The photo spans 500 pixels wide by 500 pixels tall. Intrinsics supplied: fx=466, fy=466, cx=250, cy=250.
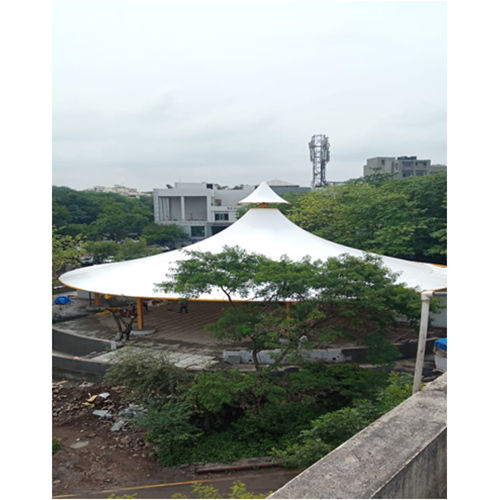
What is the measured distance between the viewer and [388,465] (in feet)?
7.64

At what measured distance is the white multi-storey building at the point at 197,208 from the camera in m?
42.2

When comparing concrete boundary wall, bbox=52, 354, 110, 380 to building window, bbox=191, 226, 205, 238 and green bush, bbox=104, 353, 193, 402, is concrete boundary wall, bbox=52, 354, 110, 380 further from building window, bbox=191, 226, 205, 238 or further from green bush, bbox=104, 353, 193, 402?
building window, bbox=191, 226, 205, 238

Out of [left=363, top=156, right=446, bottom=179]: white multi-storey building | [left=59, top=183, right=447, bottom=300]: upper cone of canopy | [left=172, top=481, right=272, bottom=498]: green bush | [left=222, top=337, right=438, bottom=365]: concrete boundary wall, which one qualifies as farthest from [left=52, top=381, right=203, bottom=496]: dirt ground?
[left=363, top=156, right=446, bottom=179]: white multi-storey building

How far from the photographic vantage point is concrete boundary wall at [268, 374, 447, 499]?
2.19m

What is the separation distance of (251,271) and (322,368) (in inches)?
92.6

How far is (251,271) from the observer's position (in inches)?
370

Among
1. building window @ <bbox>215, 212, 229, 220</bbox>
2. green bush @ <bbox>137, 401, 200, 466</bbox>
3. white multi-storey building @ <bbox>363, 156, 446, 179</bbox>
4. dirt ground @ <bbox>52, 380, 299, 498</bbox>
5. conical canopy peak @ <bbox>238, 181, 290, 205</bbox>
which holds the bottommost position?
dirt ground @ <bbox>52, 380, 299, 498</bbox>

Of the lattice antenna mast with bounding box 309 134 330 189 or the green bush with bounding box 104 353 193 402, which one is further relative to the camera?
the lattice antenna mast with bounding box 309 134 330 189

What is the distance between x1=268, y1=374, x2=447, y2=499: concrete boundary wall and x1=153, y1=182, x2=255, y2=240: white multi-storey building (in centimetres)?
3900

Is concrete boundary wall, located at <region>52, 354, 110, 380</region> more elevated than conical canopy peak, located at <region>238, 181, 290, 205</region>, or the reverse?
conical canopy peak, located at <region>238, 181, 290, 205</region>

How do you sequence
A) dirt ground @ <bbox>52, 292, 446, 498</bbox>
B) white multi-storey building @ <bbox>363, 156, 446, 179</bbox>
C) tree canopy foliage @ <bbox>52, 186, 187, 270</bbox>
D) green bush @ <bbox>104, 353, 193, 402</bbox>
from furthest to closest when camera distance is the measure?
white multi-storey building @ <bbox>363, 156, 446, 179</bbox>, tree canopy foliage @ <bbox>52, 186, 187, 270</bbox>, green bush @ <bbox>104, 353, 193, 402</bbox>, dirt ground @ <bbox>52, 292, 446, 498</bbox>

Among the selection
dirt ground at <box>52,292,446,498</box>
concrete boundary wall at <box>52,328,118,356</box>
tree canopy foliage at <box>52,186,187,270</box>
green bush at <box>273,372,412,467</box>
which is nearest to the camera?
green bush at <box>273,372,412,467</box>

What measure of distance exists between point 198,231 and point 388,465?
4053 centimetres

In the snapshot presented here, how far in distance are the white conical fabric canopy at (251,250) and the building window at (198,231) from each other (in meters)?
25.4
